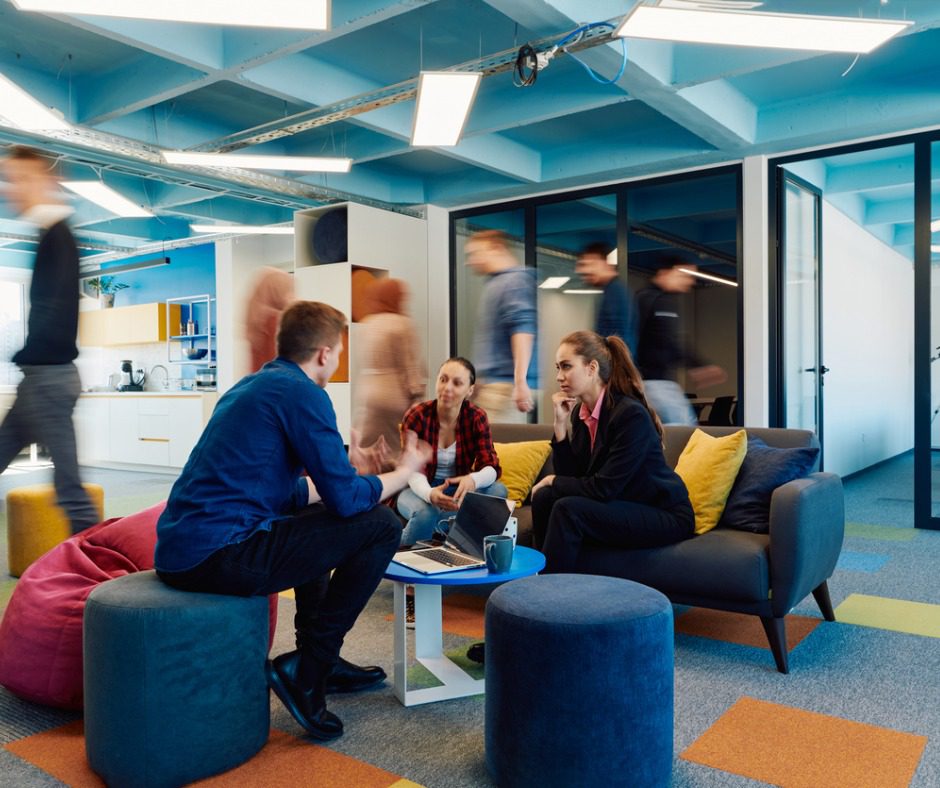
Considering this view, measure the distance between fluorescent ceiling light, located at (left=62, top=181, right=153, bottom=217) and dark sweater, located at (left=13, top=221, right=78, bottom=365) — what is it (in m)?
3.52

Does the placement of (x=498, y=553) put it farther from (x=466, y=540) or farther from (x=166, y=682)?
(x=166, y=682)

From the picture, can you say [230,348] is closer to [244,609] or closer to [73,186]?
[73,186]

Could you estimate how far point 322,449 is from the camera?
207 cm

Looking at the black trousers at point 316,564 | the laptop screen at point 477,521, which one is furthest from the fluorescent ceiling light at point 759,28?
the black trousers at point 316,564

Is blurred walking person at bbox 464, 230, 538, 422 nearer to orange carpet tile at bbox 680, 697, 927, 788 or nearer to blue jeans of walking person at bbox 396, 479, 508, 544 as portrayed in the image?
blue jeans of walking person at bbox 396, 479, 508, 544

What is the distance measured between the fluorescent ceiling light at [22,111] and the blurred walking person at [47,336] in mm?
1529

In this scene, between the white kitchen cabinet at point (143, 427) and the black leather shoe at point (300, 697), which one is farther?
the white kitchen cabinet at point (143, 427)

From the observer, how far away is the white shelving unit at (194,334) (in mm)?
10023

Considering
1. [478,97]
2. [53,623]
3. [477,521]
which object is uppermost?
[478,97]

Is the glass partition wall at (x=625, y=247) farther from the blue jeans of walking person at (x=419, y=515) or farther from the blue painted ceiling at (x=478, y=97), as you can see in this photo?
the blue jeans of walking person at (x=419, y=515)

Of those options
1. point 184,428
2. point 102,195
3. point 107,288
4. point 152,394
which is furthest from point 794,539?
point 107,288

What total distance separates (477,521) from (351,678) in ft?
2.11

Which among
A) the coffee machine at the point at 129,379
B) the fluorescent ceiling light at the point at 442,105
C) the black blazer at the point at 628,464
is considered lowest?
the black blazer at the point at 628,464

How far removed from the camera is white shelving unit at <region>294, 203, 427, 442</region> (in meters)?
6.75
